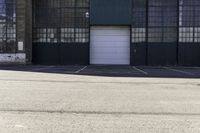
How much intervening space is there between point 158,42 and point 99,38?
20.3ft

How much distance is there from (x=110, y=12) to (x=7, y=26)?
10885mm

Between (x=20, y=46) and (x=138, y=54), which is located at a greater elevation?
(x=20, y=46)

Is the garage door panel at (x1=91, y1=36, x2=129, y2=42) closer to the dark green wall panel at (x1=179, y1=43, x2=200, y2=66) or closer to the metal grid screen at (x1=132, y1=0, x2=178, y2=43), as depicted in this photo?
the metal grid screen at (x1=132, y1=0, x2=178, y2=43)

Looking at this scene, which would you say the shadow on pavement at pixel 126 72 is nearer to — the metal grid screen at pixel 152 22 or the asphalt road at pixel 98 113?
the metal grid screen at pixel 152 22

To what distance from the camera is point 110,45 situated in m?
43.4

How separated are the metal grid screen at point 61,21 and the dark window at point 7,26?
2.34 m

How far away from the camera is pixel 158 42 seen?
42.3 metres

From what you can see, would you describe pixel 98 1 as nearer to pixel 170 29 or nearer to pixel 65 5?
pixel 65 5

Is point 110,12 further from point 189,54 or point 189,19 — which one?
point 189,54

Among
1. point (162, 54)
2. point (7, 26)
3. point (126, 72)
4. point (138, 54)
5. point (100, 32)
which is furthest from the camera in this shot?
point (100, 32)

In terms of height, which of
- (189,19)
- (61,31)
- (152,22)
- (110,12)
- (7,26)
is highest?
(110,12)

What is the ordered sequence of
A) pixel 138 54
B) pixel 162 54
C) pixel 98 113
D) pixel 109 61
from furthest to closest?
pixel 109 61 < pixel 138 54 < pixel 162 54 < pixel 98 113

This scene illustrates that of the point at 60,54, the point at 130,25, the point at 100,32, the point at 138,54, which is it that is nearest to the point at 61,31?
the point at 60,54

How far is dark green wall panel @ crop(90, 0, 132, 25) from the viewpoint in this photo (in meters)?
42.4
